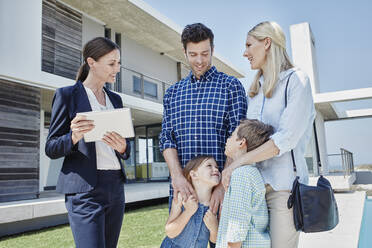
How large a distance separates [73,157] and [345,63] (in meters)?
53.6

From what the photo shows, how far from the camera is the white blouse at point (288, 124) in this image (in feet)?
5.01

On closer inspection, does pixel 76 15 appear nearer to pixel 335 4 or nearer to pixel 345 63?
pixel 335 4

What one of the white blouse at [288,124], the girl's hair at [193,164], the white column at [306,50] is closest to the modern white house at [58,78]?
the white blouse at [288,124]

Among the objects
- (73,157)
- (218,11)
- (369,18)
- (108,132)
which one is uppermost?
(369,18)

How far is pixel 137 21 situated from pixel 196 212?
10358 mm

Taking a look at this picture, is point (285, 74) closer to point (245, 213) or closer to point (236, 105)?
point (236, 105)

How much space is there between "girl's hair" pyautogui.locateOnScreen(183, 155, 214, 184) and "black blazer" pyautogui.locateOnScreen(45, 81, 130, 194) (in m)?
0.50

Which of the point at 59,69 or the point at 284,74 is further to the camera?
the point at 59,69

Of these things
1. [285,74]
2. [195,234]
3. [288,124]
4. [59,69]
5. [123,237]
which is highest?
[59,69]

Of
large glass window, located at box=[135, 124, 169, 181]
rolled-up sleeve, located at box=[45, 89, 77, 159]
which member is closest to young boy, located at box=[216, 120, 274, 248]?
rolled-up sleeve, located at box=[45, 89, 77, 159]

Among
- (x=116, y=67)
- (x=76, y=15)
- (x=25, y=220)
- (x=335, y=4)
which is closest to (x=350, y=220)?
(x=116, y=67)

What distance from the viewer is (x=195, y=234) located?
183 cm

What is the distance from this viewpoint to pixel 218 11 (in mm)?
15367

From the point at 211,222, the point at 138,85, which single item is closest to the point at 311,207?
the point at 211,222
